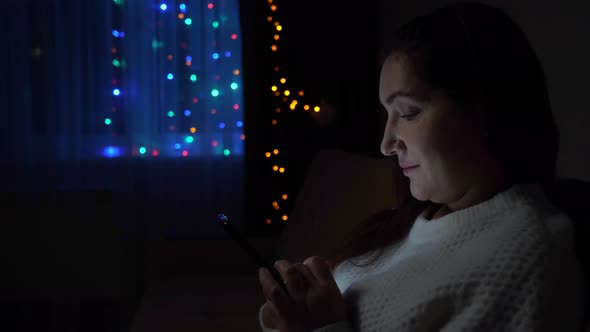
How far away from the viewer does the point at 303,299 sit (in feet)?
2.65

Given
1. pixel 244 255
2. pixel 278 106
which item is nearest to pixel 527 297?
pixel 244 255

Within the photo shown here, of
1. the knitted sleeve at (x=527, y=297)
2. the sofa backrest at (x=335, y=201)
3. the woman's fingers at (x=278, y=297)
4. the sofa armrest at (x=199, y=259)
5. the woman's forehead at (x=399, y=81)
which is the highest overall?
the woman's forehead at (x=399, y=81)

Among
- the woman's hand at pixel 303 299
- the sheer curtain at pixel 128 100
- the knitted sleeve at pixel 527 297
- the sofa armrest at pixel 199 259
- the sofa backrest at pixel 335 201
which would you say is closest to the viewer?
the knitted sleeve at pixel 527 297

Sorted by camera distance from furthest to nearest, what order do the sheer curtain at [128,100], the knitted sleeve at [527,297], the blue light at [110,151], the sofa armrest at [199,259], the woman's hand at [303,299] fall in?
the blue light at [110,151] → the sheer curtain at [128,100] → the sofa armrest at [199,259] → the woman's hand at [303,299] → the knitted sleeve at [527,297]

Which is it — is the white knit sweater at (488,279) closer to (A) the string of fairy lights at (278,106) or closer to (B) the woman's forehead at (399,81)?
(B) the woman's forehead at (399,81)

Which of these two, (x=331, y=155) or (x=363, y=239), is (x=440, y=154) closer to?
(x=363, y=239)

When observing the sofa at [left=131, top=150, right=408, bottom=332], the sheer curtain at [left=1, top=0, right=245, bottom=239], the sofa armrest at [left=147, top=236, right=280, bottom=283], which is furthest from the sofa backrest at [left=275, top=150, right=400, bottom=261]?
the sheer curtain at [left=1, top=0, right=245, bottom=239]

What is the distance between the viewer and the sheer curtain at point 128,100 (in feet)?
A: 9.56

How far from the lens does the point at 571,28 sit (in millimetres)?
1351

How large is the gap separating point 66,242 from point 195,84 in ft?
3.49

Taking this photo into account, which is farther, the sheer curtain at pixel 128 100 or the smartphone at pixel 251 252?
the sheer curtain at pixel 128 100

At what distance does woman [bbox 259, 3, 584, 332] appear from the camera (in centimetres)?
69

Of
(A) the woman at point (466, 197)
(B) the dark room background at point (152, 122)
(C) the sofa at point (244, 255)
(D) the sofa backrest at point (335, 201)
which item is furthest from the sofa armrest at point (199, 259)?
(A) the woman at point (466, 197)

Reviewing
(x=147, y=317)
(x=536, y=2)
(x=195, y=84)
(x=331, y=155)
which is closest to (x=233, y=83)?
(x=195, y=84)
